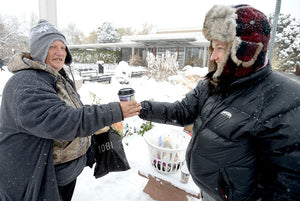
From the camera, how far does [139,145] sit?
11.3 ft

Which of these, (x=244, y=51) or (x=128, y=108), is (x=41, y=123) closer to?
(x=128, y=108)

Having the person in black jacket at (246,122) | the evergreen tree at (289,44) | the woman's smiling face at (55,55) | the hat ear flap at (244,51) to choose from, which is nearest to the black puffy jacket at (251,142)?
the person in black jacket at (246,122)

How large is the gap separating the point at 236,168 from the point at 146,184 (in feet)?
5.59

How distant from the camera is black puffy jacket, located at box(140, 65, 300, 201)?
0.88m

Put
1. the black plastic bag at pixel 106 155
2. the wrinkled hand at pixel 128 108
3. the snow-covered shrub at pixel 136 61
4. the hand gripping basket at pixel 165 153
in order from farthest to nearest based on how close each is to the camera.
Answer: the snow-covered shrub at pixel 136 61 < the hand gripping basket at pixel 165 153 < the black plastic bag at pixel 106 155 < the wrinkled hand at pixel 128 108

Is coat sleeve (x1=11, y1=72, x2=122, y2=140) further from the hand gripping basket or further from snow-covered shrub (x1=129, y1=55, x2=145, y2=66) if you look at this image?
snow-covered shrub (x1=129, y1=55, x2=145, y2=66)

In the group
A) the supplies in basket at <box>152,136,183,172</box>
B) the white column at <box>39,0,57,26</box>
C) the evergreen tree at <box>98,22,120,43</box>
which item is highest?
the evergreen tree at <box>98,22,120,43</box>

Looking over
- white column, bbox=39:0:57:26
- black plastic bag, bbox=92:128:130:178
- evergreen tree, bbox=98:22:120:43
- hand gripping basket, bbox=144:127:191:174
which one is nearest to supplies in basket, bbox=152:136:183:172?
hand gripping basket, bbox=144:127:191:174

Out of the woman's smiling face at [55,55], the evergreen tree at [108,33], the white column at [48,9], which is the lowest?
the woman's smiling face at [55,55]

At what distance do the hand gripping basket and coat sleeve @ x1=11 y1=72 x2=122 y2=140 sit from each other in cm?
116

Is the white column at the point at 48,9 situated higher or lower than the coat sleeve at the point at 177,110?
higher

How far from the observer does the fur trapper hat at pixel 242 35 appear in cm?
107

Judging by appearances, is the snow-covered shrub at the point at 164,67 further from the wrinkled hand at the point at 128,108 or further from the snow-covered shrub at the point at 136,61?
the snow-covered shrub at the point at 136,61

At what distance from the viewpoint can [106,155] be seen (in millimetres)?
1816
